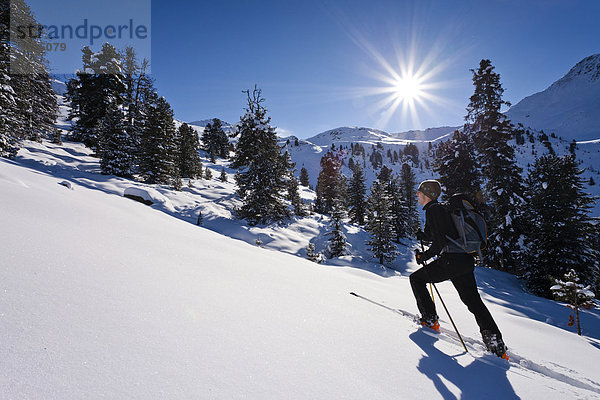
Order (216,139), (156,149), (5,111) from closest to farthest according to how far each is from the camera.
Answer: (5,111), (156,149), (216,139)

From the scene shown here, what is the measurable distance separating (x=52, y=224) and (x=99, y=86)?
121 feet

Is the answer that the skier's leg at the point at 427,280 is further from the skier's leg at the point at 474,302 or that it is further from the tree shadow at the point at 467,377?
the tree shadow at the point at 467,377

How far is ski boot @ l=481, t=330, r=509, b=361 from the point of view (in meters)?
3.01

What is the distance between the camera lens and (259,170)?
20750 mm

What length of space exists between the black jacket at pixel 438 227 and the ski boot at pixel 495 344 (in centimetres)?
114

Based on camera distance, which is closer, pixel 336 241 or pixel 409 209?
pixel 336 241

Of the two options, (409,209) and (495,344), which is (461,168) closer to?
(409,209)

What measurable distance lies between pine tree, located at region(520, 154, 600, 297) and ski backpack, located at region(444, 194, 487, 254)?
17.9 m

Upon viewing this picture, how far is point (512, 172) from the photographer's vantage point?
1923 centimetres

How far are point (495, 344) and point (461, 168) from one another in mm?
22799

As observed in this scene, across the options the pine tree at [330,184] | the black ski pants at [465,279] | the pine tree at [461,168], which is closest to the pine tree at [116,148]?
the black ski pants at [465,279]

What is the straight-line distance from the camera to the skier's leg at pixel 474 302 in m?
3.17

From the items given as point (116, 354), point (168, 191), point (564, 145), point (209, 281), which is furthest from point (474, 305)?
point (564, 145)

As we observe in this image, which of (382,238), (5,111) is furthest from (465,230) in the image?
(5,111)
